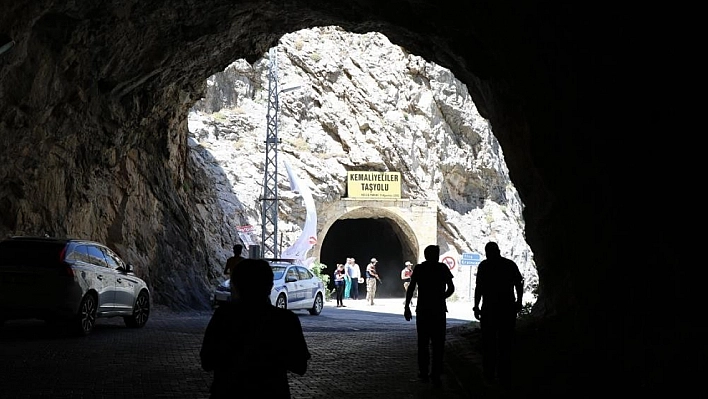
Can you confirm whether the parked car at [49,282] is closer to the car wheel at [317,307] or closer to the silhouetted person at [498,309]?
the silhouetted person at [498,309]

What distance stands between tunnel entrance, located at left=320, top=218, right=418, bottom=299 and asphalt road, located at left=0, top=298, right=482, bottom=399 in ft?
93.6

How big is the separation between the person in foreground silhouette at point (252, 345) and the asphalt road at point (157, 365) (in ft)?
15.5

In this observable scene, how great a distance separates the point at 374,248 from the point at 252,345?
46.0 m

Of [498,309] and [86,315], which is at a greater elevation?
[498,309]

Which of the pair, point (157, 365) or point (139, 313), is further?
point (139, 313)

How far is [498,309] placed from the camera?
9.34 metres

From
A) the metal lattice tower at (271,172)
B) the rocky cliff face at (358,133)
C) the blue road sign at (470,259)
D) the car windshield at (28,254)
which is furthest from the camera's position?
the rocky cliff face at (358,133)

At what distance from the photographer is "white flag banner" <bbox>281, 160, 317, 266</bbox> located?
115ft

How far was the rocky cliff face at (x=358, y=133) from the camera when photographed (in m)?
39.6

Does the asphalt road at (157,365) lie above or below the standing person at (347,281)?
below

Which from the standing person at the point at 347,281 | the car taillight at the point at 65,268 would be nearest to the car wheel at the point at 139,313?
the car taillight at the point at 65,268

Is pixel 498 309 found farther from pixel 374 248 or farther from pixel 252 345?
pixel 374 248

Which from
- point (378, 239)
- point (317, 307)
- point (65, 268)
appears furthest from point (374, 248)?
point (65, 268)

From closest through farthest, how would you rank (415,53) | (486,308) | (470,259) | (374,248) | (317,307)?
1. (486,308)
2. (415,53)
3. (317,307)
4. (470,259)
5. (374,248)
